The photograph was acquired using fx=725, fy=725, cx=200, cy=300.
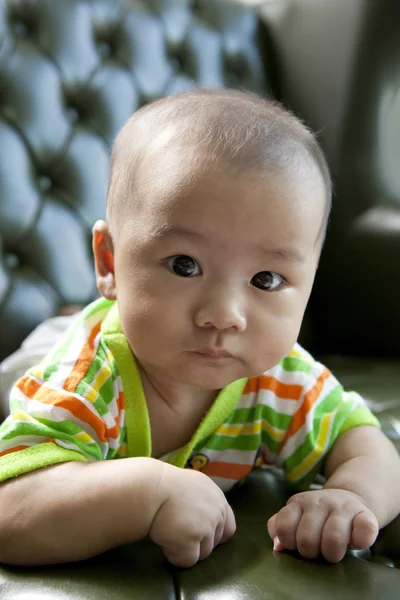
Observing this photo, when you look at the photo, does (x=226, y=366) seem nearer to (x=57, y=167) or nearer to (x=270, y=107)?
(x=270, y=107)

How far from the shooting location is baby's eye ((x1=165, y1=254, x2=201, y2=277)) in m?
0.73

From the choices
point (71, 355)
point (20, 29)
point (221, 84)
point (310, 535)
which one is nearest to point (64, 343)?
point (71, 355)

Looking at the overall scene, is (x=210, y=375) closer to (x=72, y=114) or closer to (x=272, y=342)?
(x=272, y=342)

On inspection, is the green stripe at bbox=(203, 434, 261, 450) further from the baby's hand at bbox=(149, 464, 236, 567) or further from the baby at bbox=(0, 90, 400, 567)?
the baby's hand at bbox=(149, 464, 236, 567)

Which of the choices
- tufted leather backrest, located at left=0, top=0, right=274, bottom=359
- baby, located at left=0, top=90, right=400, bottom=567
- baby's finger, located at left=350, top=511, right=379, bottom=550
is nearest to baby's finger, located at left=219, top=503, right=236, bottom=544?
baby, located at left=0, top=90, right=400, bottom=567

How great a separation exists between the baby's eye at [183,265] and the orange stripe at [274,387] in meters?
0.24

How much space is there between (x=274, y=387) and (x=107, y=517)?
1.04ft

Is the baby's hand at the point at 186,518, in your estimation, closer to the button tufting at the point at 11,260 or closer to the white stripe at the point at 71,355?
the white stripe at the point at 71,355

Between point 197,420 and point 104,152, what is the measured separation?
2.43ft

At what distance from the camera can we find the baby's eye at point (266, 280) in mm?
755

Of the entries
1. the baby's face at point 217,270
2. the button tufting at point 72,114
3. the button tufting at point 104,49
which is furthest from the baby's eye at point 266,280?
the button tufting at point 104,49

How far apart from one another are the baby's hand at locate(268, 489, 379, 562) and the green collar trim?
0.15 meters

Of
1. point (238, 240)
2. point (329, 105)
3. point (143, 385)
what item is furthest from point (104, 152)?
point (238, 240)

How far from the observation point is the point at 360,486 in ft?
2.67
